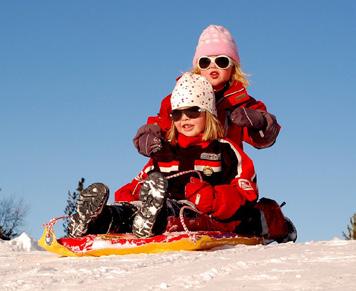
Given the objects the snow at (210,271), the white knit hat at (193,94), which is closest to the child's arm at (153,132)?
the white knit hat at (193,94)

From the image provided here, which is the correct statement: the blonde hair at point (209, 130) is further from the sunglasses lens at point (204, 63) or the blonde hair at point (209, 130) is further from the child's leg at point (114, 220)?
the sunglasses lens at point (204, 63)

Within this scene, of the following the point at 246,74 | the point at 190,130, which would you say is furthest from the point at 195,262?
the point at 246,74

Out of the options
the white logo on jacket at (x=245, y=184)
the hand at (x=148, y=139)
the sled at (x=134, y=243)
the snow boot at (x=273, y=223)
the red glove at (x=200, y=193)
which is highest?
the hand at (x=148, y=139)

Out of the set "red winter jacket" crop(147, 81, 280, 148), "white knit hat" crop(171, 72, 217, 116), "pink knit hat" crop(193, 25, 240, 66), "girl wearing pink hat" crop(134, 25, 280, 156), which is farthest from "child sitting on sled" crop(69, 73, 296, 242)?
"pink knit hat" crop(193, 25, 240, 66)

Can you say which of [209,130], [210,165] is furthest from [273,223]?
[209,130]

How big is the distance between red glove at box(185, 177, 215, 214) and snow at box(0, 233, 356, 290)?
22.5 inches

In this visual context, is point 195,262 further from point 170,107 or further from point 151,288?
point 170,107

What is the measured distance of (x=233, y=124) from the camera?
20.8 ft

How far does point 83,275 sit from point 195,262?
659 millimetres

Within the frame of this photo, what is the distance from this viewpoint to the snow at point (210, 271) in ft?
10.8

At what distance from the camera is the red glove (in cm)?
531

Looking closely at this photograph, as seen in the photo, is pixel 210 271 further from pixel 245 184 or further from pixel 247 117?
pixel 247 117

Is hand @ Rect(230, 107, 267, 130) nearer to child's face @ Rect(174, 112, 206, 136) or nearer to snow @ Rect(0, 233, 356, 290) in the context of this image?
child's face @ Rect(174, 112, 206, 136)

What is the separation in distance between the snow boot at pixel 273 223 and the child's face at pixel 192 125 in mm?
843
